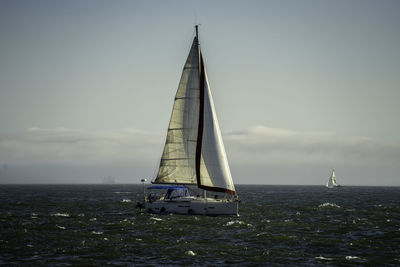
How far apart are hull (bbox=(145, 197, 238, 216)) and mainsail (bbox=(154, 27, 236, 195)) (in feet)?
4.80

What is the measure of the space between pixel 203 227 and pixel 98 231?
953cm

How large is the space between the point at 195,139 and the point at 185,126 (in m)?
1.78

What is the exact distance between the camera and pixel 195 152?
48.2 metres

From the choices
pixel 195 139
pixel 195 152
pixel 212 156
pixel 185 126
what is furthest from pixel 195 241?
pixel 185 126

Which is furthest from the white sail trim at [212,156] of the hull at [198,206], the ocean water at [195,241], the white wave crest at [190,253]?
the white wave crest at [190,253]

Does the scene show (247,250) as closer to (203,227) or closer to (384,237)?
(203,227)

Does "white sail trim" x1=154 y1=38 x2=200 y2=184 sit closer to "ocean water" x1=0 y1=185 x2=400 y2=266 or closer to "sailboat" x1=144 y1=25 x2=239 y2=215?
"sailboat" x1=144 y1=25 x2=239 y2=215

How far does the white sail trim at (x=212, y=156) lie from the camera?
4644 cm

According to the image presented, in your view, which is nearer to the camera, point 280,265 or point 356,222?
point 280,265

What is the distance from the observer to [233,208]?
153ft

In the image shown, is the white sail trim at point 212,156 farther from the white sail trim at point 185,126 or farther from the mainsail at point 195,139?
the white sail trim at point 185,126

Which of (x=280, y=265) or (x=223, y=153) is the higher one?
(x=223, y=153)

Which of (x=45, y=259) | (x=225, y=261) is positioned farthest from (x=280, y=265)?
(x=45, y=259)

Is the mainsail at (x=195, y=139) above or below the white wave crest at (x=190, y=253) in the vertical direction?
above
